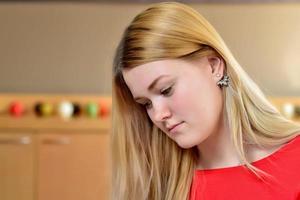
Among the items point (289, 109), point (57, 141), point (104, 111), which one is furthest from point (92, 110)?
point (289, 109)

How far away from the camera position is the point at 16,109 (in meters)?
3.17

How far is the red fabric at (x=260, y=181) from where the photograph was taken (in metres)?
1.04

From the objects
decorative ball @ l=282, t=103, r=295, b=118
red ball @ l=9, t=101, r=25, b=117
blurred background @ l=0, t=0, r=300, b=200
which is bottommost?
red ball @ l=9, t=101, r=25, b=117

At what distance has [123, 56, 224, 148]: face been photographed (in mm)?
1014

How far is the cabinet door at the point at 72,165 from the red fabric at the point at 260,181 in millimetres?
2019

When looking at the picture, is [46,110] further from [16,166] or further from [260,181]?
[260,181]

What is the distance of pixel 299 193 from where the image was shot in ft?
3.36

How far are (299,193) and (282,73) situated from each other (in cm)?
251

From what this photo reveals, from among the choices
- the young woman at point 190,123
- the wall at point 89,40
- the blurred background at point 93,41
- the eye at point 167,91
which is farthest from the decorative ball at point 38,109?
the eye at point 167,91

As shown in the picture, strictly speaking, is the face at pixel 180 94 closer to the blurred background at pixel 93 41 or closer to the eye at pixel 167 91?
the eye at pixel 167 91

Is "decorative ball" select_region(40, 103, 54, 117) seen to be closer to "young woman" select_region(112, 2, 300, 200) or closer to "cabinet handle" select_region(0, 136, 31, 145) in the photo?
"cabinet handle" select_region(0, 136, 31, 145)

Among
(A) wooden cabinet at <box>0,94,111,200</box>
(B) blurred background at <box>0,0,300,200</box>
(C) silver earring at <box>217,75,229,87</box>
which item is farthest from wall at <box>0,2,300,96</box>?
(C) silver earring at <box>217,75,229,87</box>

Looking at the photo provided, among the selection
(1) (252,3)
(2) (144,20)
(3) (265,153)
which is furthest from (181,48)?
(1) (252,3)

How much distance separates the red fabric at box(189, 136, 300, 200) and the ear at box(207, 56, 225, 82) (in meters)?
0.19
